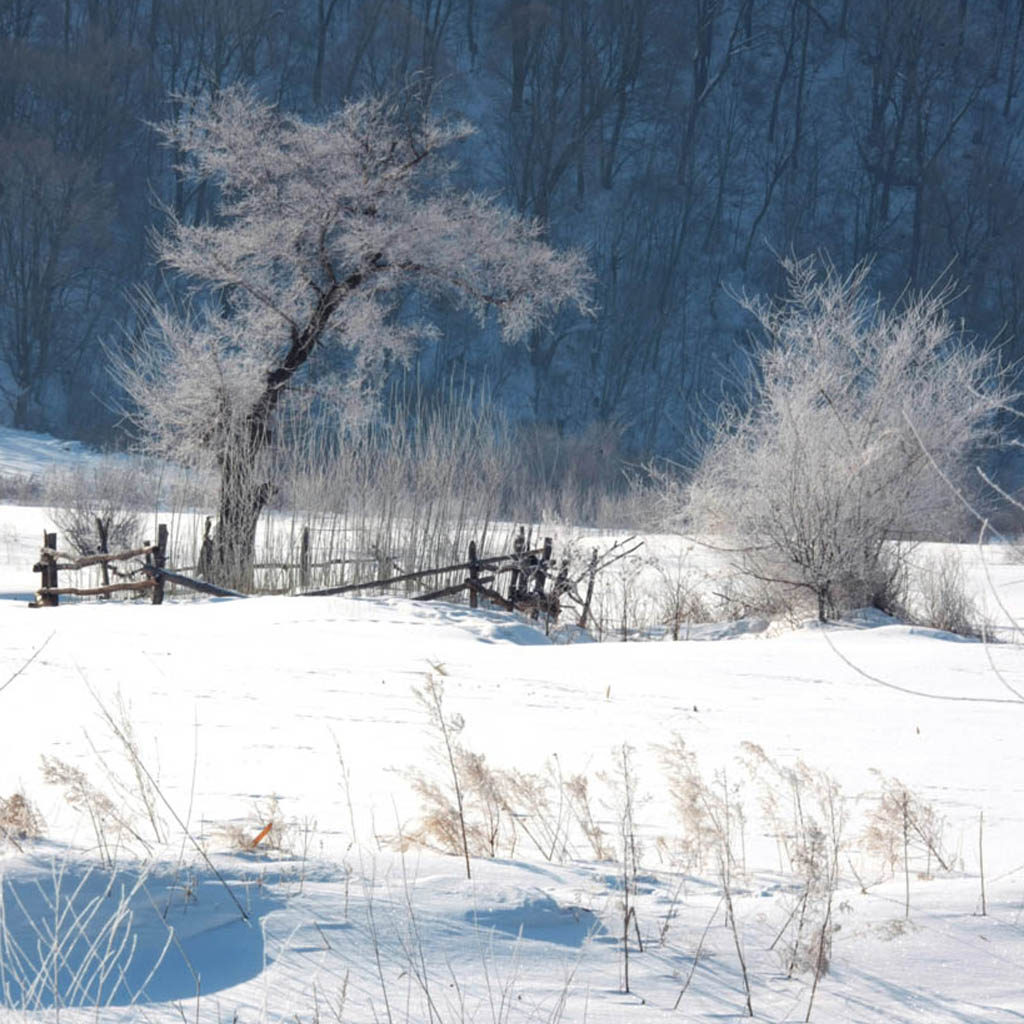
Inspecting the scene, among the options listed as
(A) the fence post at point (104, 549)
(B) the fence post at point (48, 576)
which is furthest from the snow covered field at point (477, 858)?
(A) the fence post at point (104, 549)

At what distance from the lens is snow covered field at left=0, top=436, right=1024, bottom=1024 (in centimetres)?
252

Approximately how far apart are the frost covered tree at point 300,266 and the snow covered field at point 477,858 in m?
7.17

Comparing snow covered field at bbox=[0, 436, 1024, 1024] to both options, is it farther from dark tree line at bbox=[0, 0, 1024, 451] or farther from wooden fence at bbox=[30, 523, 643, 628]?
dark tree line at bbox=[0, 0, 1024, 451]

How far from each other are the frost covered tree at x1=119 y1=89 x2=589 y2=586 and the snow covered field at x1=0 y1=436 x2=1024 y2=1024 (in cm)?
717

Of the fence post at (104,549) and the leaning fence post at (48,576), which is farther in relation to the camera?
the fence post at (104,549)

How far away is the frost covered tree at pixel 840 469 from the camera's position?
13.3m

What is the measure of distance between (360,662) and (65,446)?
25.0m

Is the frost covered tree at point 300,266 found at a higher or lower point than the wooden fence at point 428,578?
higher

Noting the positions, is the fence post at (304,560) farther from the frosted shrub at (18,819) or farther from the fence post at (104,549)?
the frosted shrub at (18,819)

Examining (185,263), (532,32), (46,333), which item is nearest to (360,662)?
(185,263)

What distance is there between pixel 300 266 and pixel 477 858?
13204mm

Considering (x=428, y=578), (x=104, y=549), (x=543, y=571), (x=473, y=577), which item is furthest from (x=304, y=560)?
(x=104, y=549)

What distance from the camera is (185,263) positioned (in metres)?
15.8

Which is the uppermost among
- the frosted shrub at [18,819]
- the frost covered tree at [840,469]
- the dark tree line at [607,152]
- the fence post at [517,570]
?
the dark tree line at [607,152]
